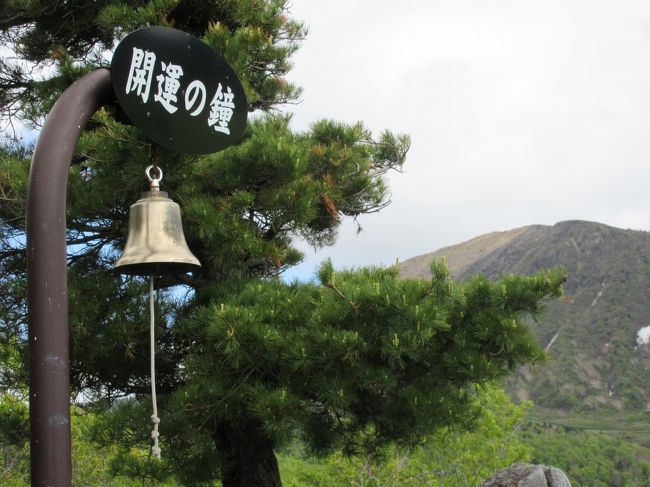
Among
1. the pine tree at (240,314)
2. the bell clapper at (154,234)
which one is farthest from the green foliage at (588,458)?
the bell clapper at (154,234)

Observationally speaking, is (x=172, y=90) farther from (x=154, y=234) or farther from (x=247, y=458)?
(x=247, y=458)

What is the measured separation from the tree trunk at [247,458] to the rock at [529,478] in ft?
5.11

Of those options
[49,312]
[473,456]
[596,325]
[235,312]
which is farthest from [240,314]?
[596,325]

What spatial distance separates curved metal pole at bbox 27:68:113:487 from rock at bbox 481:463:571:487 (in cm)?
375

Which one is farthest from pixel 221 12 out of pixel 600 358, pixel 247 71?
pixel 600 358

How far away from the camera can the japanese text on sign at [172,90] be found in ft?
7.61

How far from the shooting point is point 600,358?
197 feet

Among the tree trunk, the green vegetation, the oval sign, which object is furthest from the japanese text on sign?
the tree trunk

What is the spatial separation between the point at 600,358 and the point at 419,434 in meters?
59.7

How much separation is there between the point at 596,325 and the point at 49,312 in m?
66.3

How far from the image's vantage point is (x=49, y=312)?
1.94 m

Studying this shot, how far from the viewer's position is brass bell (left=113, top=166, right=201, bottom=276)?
2570mm

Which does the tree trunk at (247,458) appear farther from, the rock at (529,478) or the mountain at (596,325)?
the mountain at (596,325)

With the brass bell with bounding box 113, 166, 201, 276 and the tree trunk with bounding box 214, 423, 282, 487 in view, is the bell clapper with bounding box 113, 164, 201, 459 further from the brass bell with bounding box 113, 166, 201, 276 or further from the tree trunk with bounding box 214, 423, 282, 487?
the tree trunk with bounding box 214, 423, 282, 487
